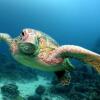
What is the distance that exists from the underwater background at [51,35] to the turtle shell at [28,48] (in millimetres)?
4698

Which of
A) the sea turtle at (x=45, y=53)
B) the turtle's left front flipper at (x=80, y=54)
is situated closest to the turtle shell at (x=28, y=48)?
the sea turtle at (x=45, y=53)

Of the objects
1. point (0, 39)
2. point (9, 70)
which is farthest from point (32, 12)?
point (0, 39)

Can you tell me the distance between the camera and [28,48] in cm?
242

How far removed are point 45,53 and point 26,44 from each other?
0.31 meters

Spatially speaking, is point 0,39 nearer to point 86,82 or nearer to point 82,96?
point 82,96

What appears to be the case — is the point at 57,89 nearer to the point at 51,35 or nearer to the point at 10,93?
the point at 10,93

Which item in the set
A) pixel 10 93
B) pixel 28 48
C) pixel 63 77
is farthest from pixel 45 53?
pixel 10 93

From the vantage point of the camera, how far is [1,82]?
9086mm

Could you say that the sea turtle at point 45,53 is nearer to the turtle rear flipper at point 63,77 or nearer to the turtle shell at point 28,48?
the turtle shell at point 28,48

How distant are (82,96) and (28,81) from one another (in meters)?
3.29

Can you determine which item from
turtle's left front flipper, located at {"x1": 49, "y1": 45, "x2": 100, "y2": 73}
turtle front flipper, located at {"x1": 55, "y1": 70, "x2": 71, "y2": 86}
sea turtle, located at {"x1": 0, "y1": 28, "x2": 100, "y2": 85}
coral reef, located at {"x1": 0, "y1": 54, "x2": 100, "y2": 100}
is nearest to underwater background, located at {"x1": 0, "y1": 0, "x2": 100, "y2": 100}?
coral reef, located at {"x1": 0, "y1": 54, "x2": 100, "y2": 100}

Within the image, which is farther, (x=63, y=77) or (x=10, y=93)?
(x=10, y=93)

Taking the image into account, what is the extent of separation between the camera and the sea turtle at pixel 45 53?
93.9 inches

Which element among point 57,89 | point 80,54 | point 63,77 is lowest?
point 63,77
